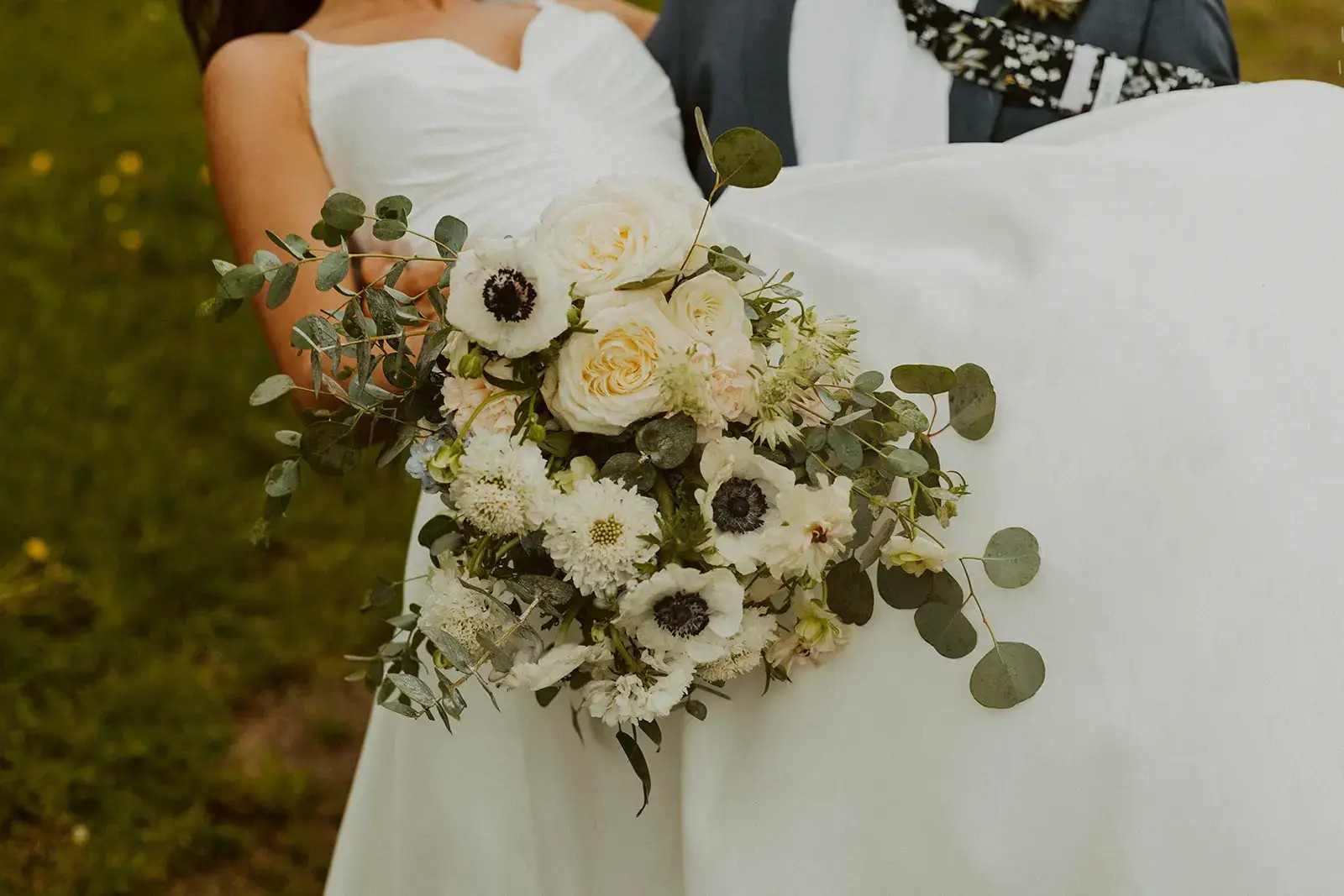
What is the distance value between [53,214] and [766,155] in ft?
8.94

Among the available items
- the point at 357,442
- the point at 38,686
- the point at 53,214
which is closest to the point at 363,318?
the point at 357,442

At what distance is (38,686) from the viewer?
220 centimetres

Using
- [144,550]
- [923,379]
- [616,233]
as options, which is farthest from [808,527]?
[144,550]

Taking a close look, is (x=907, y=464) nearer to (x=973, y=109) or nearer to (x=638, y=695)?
(x=638, y=695)

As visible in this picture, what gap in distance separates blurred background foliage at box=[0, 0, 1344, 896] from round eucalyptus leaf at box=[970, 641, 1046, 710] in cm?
150

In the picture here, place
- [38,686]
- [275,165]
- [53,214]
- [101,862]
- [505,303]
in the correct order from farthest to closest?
[53,214]
[38,686]
[101,862]
[275,165]
[505,303]

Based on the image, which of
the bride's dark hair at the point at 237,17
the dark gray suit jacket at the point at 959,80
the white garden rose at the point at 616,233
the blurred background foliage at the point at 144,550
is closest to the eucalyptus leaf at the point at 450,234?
the white garden rose at the point at 616,233

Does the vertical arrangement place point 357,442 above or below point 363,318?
below

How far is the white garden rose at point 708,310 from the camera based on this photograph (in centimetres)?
93

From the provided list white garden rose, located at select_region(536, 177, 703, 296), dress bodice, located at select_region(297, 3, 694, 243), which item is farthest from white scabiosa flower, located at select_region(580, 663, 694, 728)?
dress bodice, located at select_region(297, 3, 694, 243)

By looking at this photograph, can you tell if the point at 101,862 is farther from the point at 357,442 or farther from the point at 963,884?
the point at 963,884

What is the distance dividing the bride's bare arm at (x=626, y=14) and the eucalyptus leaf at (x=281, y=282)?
99 cm

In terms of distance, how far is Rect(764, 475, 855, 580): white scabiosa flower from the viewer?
91 centimetres

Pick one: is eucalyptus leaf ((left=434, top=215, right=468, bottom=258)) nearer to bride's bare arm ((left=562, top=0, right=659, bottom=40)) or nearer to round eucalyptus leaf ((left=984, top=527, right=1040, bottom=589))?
round eucalyptus leaf ((left=984, top=527, right=1040, bottom=589))
